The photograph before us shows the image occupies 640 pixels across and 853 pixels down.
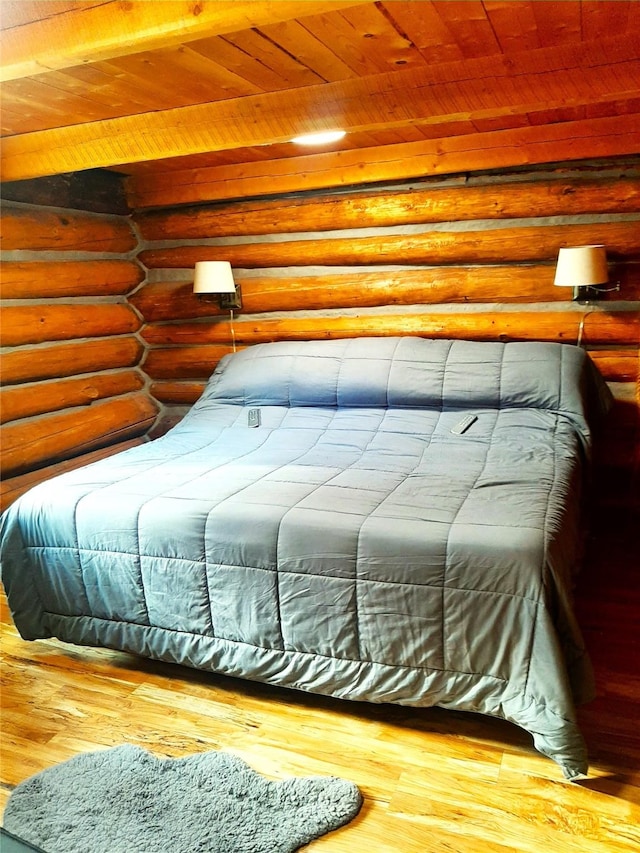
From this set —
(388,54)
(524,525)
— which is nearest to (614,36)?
(388,54)

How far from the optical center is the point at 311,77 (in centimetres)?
220

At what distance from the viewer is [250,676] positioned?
2.20 meters

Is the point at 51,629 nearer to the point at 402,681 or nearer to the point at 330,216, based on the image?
the point at 402,681

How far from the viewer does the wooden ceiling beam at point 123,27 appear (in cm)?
144

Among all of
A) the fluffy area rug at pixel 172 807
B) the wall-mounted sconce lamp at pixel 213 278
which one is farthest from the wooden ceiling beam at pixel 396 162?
the fluffy area rug at pixel 172 807

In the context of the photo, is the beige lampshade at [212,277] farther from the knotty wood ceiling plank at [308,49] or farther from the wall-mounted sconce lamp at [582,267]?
the wall-mounted sconce lamp at [582,267]

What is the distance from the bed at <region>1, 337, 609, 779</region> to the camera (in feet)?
6.06

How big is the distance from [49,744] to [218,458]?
4.23ft

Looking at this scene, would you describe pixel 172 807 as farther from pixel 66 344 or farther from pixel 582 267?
pixel 582 267

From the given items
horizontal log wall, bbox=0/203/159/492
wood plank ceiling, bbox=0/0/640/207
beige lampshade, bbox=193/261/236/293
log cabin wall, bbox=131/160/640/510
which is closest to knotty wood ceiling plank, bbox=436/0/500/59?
wood plank ceiling, bbox=0/0/640/207

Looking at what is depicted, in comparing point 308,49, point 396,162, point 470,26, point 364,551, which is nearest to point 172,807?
point 364,551

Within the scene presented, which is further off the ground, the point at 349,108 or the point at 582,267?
the point at 349,108

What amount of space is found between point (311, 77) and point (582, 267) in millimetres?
1622

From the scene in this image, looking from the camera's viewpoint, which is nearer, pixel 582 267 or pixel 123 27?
pixel 123 27
